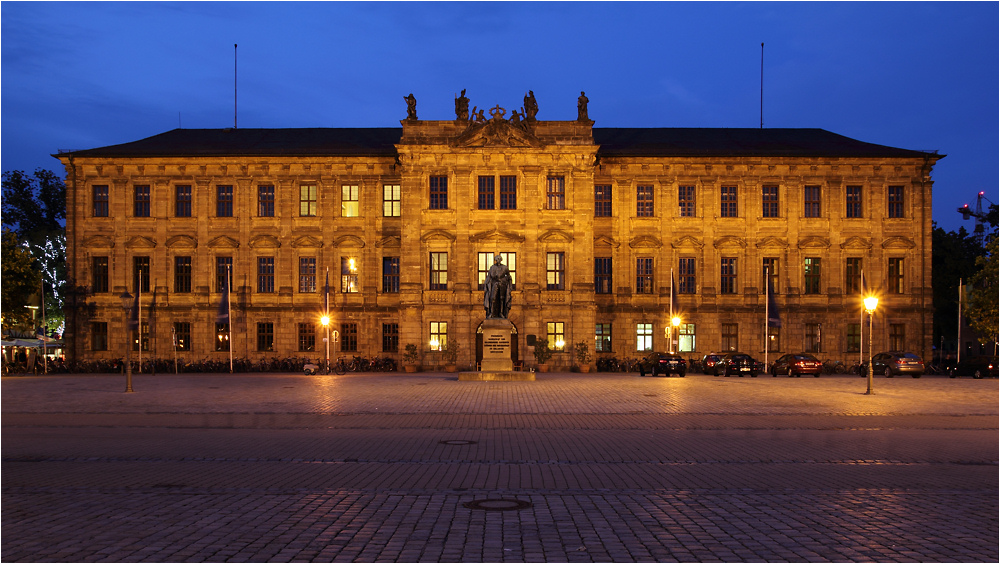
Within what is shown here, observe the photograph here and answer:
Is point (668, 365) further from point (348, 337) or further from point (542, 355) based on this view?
point (348, 337)

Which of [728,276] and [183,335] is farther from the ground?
[728,276]

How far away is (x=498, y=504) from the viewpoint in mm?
9656

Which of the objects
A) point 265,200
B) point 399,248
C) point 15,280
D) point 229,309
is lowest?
point 229,309

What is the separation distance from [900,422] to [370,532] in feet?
56.2

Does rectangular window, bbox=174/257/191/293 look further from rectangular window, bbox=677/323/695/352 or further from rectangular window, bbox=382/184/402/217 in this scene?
rectangular window, bbox=677/323/695/352

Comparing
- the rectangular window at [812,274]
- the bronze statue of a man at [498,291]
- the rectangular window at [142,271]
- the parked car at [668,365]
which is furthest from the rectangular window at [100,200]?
the rectangular window at [812,274]

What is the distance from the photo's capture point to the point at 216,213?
2138 inches

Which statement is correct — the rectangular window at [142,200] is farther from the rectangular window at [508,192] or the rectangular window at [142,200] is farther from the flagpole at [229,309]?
the rectangular window at [508,192]

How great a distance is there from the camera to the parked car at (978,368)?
45.4m

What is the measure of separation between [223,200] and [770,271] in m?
38.8

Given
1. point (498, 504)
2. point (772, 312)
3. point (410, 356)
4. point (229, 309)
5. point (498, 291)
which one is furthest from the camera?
point (410, 356)

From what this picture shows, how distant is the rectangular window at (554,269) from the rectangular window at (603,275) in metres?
4.14

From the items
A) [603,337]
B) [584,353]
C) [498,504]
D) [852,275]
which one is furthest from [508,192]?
[498,504]

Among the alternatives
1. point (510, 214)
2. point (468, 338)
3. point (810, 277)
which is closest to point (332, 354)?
point (468, 338)
